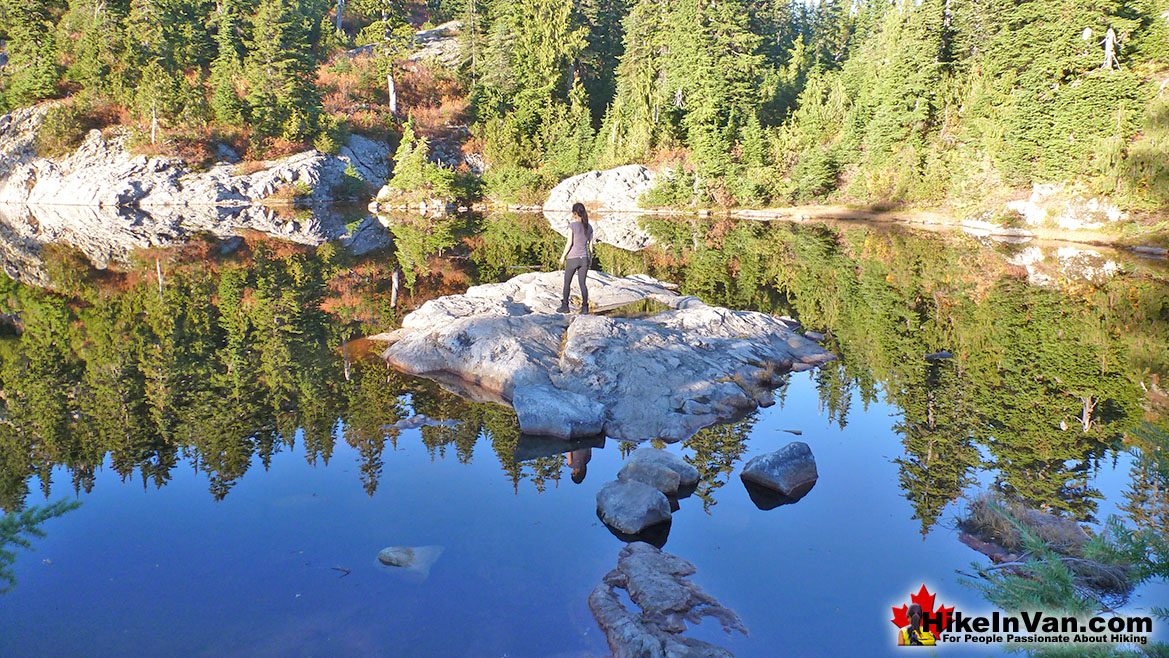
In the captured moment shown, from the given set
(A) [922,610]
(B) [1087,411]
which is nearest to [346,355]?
(A) [922,610]

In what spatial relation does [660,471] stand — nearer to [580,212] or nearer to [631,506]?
[631,506]

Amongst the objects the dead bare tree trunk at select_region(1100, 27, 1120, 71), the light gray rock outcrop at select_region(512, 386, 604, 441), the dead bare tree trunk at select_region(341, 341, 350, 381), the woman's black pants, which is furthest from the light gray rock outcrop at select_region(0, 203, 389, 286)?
the dead bare tree trunk at select_region(1100, 27, 1120, 71)

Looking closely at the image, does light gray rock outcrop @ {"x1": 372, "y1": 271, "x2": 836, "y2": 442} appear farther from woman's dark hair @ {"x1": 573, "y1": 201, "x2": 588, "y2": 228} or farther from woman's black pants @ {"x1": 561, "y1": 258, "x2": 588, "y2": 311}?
woman's dark hair @ {"x1": 573, "y1": 201, "x2": 588, "y2": 228}

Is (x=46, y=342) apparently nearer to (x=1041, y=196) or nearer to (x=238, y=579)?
(x=238, y=579)

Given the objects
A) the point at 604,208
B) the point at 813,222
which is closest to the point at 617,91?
the point at 604,208

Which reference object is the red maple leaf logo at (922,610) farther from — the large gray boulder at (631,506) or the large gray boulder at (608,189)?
the large gray boulder at (608,189)

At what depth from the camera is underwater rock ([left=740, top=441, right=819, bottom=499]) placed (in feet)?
24.4

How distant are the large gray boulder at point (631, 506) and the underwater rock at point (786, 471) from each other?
119 centimetres

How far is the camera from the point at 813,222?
38.0 meters

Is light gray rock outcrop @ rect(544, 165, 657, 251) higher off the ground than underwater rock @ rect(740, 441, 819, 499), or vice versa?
light gray rock outcrop @ rect(544, 165, 657, 251)

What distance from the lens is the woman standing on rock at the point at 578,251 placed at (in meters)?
12.8

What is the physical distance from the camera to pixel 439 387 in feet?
34.6

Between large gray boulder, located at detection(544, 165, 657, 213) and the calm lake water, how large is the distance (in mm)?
31353

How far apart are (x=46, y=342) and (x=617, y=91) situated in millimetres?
47708
